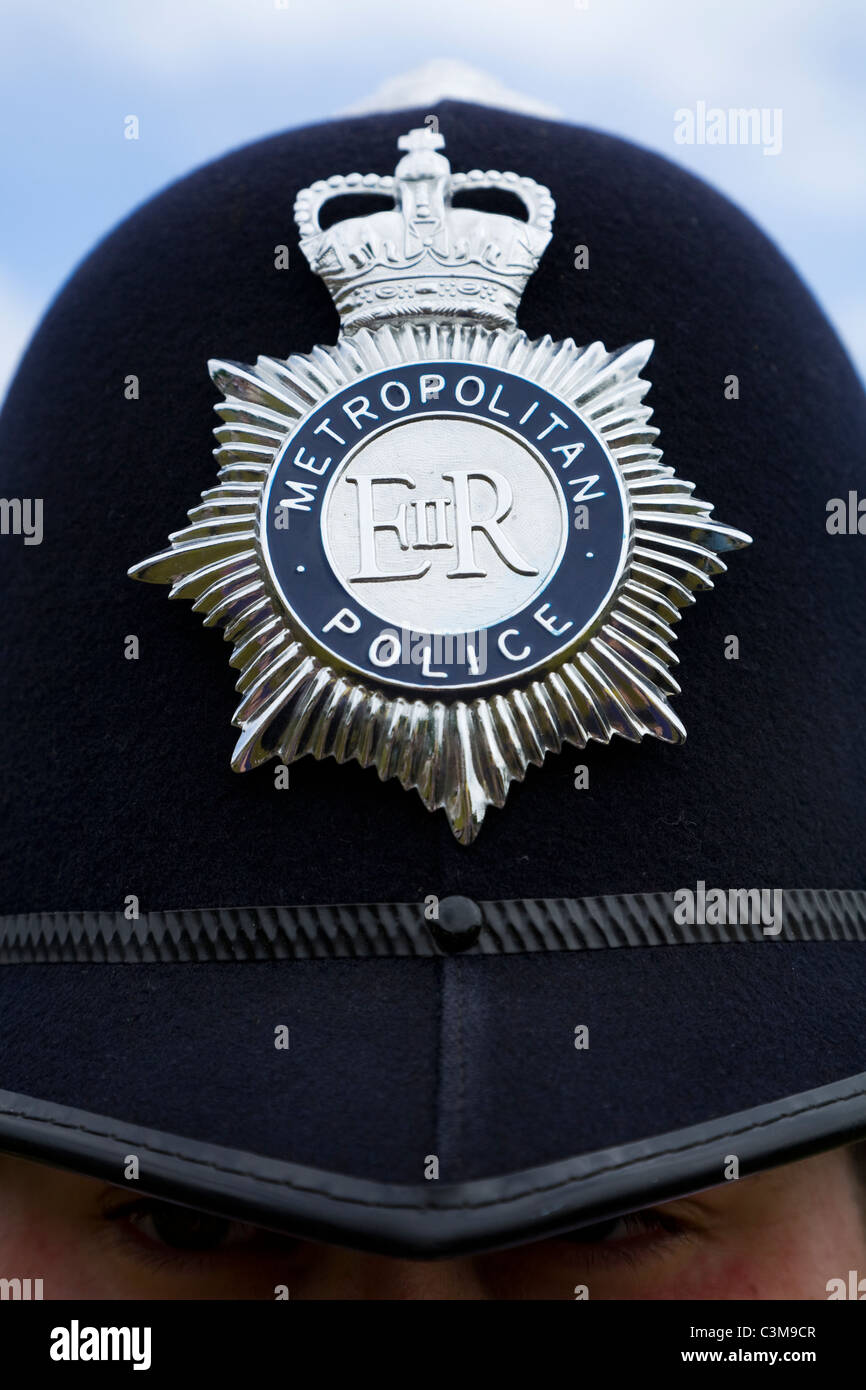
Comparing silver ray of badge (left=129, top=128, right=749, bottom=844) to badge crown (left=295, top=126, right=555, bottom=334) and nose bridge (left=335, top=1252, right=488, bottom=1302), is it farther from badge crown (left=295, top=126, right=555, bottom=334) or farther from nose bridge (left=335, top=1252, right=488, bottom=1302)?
nose bridge (left=335, top=1252, right=488, bottom=1302)

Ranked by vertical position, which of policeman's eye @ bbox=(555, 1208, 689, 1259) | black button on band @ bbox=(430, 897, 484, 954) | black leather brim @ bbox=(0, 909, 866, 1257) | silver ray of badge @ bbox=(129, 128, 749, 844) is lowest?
policeman's eye @ bbox=(555, 1208, 689, 1259)

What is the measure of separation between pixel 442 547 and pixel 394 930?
33cm

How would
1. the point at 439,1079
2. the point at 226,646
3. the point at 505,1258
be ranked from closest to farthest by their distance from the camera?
1. the point at 439,1079
2. the point at 505,1258
3. the point at 226,646

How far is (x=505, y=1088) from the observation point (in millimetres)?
939

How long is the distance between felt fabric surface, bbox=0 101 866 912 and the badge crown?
0.04 metres

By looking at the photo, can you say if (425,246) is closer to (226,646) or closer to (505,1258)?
(226,646)

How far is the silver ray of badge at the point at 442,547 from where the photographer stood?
1.07 m

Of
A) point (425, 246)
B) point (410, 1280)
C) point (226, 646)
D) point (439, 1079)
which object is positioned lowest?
point (410, 1280)

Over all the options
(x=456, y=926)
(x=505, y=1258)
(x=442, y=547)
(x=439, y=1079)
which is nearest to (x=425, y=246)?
(x=442, y=547)

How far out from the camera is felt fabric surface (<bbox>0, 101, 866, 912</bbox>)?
3.66ft

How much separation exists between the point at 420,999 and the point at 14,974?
430mm

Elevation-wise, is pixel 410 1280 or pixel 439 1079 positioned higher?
pixel 439 1079

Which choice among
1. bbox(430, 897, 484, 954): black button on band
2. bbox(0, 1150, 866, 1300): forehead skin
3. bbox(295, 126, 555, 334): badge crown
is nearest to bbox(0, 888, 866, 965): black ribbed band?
Answer: bbox(430, 897, 484, 954): black button on band

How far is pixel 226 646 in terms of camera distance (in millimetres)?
1173
